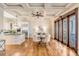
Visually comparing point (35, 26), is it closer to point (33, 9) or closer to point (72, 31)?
point (33, 9)

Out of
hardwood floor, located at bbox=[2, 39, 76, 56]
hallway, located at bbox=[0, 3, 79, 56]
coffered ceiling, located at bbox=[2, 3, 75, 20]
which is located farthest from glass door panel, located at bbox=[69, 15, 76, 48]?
coffered ceiling, located at bbox=[2, 3, 75, 20]

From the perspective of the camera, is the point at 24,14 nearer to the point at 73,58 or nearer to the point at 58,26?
the point at 58,26

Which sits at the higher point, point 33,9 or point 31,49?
point 33,9

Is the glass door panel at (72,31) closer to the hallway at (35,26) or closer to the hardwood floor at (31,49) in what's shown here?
the hallway at (35,26)

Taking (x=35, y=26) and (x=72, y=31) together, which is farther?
(x=35, y=26)

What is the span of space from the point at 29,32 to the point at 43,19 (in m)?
0.72

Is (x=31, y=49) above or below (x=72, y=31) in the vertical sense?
below

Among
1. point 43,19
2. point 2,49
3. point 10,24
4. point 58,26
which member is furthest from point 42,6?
point 2,49

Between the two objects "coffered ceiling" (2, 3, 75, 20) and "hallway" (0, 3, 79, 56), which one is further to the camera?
"coffered ceiling" (2, 3, 75, 20)

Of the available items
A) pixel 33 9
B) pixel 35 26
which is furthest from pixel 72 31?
pixel 33 9

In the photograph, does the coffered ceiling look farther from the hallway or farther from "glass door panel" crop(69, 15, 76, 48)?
"glass door panel" crop(69, 15, 76, 48)

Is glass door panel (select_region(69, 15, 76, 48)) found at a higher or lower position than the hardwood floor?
higher

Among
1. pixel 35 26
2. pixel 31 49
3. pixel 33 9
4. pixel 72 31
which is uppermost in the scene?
pixel 33 9

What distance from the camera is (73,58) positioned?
302cm
